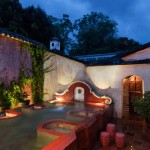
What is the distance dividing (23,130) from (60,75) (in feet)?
21.7

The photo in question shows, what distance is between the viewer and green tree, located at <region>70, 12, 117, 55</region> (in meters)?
33.7

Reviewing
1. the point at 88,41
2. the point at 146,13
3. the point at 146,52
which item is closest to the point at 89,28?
the point at 88,41

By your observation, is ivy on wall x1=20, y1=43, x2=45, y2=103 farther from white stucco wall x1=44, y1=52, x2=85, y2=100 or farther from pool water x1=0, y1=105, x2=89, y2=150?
pool water x1=0, y1=105, x2=89, y2=150

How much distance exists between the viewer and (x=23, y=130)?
5.90m

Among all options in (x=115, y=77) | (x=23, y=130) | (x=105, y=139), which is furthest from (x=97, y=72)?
(x=23, y=130)

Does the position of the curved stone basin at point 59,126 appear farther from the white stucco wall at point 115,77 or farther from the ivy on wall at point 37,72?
the ivy on wall at point 37,72

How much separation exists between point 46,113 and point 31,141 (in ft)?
10.3

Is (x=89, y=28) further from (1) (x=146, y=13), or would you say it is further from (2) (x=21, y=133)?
(1) (x=146, y=13)

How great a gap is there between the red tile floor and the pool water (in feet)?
6.86

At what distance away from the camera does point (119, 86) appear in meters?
9.94

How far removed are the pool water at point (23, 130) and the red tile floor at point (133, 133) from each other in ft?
6.86

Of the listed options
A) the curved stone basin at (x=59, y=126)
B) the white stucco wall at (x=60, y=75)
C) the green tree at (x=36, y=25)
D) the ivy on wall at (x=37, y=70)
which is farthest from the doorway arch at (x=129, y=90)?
the green tree at (x=36, y=25)

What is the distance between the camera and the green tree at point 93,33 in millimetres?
33656

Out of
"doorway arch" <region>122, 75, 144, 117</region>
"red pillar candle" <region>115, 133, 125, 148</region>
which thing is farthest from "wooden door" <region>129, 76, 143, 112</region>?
"red pillar candle" <region>115, 133, 125, 148</region>
